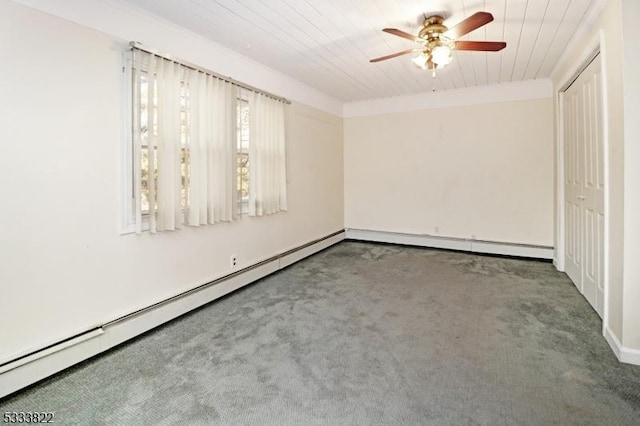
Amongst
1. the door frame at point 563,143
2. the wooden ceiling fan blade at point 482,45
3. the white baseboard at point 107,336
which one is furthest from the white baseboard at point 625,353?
the white baseboard at point 107,336

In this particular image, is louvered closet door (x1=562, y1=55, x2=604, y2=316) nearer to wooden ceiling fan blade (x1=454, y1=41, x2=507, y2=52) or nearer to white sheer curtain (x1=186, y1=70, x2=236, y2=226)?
wooden ceiling fan blade (x1=454, y1=41, x2=507, y2=52)

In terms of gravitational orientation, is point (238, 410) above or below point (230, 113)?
below

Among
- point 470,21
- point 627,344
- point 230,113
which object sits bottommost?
point 627,344

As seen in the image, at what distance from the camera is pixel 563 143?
3.82m

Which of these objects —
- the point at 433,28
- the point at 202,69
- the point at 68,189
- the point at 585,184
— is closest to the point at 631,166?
the point at 585,184

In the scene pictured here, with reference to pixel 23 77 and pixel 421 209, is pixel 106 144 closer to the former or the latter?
pixel 23 77

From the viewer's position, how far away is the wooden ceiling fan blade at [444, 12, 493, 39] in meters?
2.05

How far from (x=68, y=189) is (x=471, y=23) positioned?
2.86 metres

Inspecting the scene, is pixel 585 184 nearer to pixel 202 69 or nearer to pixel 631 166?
pixel 631 166

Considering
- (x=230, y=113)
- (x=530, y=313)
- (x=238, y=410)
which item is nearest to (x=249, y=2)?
(x=230, y=113)

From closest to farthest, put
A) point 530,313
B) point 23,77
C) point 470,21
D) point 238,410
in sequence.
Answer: point 238,410, point 23,77, point 470,21, point 530,313

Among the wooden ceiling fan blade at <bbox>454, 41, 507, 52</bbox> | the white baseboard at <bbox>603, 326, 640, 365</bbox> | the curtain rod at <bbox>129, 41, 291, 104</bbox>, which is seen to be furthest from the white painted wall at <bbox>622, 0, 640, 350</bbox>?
the curtain rod at <bbox>129, 41, 291, 104</bbox>

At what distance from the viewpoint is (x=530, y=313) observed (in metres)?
2.81

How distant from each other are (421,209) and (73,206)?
4612 mm
